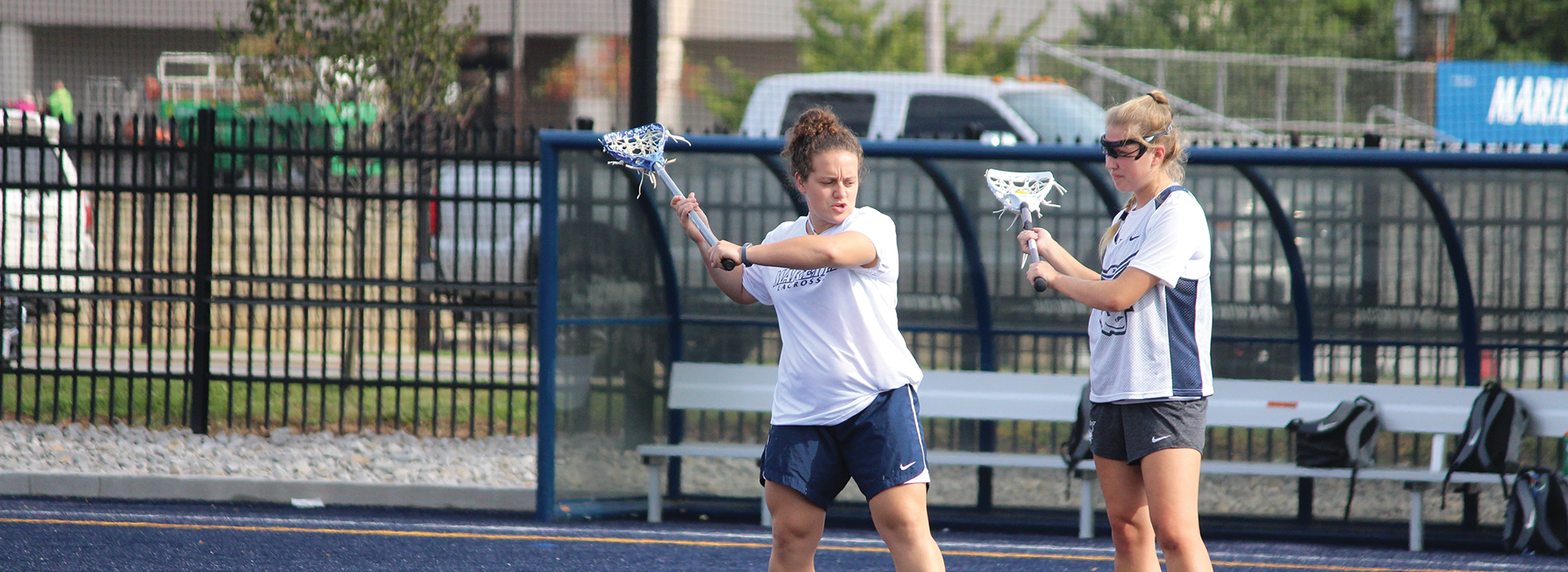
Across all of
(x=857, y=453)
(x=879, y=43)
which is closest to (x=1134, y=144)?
(x=857, y=453)

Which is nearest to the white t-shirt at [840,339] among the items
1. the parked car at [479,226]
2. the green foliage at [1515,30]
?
the parked car at [479,226]

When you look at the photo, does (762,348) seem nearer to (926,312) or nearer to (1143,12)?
(926,312)

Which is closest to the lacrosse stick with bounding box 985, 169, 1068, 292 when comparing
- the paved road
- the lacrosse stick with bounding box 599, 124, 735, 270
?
the lacrosse stick with bounding box 599, 124, 735, 270

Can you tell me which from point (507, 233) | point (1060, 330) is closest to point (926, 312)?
point (1060, 330)

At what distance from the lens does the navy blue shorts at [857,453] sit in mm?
3562

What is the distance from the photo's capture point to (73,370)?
817 centimetres

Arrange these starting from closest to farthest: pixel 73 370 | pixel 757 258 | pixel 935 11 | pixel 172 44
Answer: pixel 757 258 → pixel 73 370 → pixel 935 11 → pixel 172 44

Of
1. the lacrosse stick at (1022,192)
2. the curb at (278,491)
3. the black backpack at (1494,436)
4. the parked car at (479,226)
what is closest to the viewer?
the lacrosse stick at (1022,192)

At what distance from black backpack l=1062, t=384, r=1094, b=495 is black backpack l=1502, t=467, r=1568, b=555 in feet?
5.67

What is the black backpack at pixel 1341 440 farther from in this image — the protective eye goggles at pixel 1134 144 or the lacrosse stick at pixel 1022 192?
the protective eye goggles at pixel 1134 144

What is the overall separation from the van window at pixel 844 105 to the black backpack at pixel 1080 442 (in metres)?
5.41

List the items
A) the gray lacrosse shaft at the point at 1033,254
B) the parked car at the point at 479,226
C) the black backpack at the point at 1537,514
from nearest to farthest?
the gray lacrosse shaft at the point at 1033,254 → the black backpack at the point at 1537,514 → the parked car at the point at 479,226

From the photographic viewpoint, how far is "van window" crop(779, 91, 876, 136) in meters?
11.4

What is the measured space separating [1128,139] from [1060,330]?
3275 mm
